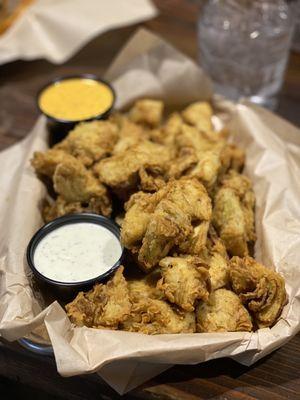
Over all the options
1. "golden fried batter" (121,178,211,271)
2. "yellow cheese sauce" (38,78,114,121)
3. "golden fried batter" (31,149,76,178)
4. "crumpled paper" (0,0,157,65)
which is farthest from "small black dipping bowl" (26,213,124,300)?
"crumpled paper" (0,0,157,65)

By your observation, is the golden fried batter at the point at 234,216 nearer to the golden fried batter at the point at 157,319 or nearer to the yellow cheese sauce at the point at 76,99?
the golden fried batter at the point at 157,319

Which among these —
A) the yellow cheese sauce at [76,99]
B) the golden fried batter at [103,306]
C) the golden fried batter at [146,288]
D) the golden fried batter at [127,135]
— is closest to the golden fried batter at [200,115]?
the golden fried batter at [127,135]

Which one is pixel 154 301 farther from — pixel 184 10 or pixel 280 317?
pixel 184 10

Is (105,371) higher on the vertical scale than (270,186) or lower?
lower

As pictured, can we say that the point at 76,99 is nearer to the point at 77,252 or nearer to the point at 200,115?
the point at 200,115

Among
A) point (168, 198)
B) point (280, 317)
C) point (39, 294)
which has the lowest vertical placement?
point (39, 294)

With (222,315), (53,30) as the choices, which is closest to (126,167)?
(222,315)

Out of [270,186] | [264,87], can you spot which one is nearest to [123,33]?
[264,87]
